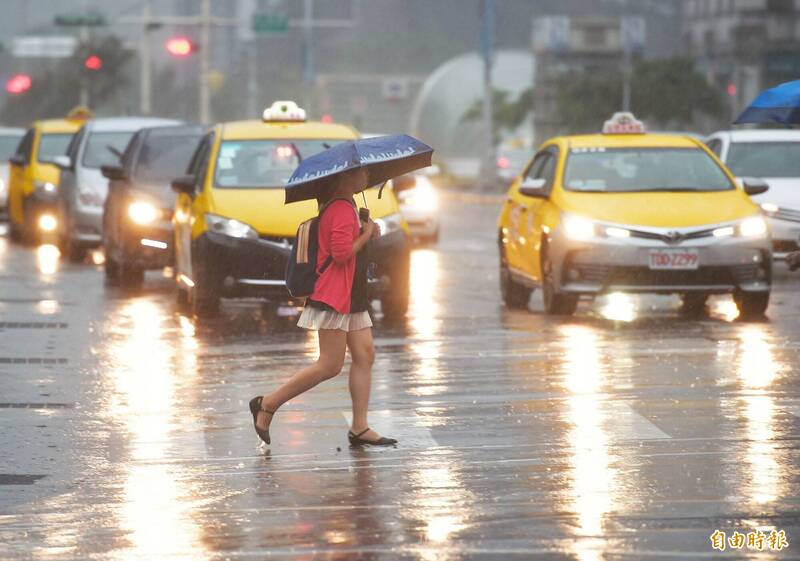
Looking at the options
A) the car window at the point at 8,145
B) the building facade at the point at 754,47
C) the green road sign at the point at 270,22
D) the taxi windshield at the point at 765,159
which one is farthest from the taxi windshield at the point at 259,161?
the building facade at the point at 754,47

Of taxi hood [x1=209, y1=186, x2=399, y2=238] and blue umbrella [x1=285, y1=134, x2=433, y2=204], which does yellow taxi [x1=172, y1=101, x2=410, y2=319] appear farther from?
blue umbrella [x1=285, y1=134, x2=433, y2=204]

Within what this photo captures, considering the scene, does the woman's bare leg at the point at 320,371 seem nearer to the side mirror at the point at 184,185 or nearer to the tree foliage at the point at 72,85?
the side mirror at the point at 184,185

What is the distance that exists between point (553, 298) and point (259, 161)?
291cm

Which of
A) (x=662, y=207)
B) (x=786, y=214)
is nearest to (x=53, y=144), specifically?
(x=786, y=214)

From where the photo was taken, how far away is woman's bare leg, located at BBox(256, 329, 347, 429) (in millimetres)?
9938

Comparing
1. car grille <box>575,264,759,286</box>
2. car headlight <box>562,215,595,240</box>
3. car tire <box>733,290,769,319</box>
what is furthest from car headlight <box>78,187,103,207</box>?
car tire <box>733,290,769,319</box>

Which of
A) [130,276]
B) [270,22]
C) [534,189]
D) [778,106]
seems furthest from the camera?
[270,22]

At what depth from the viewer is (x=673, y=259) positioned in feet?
53.7

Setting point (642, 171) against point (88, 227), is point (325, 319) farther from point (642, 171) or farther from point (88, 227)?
point (88, 227)

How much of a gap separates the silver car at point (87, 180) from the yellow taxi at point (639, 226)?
8.44 metres

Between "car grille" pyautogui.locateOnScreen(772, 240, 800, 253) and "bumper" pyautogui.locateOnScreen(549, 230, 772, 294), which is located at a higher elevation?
"bumper" pyautogui.locateOnScreen(549, 230, 772, 294)

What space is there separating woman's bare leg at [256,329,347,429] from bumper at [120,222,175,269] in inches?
432

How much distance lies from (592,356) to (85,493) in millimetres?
5965

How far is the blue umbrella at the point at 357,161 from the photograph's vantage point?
384 inches
